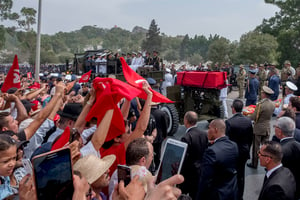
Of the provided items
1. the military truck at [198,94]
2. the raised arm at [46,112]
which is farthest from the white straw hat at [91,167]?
the military truck at [198,94]

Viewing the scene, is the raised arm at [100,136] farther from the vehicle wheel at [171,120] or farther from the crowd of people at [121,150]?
the vehicle wheel at [171,120]

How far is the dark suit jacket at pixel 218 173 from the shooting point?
3641 millimetres

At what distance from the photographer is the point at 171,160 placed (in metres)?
1.94

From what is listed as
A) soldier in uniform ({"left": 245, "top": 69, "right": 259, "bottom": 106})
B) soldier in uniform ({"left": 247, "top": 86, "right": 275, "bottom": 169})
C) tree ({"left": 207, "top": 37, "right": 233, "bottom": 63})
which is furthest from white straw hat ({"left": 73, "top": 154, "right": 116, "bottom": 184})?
tree ({"left": 207, "top": 37, "right": 233, "bottom": 63})

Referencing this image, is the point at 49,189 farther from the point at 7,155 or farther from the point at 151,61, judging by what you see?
the point at 151,61

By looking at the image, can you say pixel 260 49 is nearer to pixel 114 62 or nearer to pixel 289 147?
pixel 114 62

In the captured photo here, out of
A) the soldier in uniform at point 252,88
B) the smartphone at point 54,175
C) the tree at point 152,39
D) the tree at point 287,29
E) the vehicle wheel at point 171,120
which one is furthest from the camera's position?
the tree at point 152,39

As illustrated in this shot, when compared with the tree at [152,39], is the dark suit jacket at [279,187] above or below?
below

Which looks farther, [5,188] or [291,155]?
[291,155]

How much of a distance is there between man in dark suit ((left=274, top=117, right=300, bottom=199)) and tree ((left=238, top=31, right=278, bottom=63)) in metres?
34.7

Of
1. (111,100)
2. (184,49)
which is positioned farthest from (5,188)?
(184,49)

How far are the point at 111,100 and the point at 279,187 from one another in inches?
72.2

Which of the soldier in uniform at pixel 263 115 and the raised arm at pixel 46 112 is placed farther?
the soldier in uniform at pixel 263 115

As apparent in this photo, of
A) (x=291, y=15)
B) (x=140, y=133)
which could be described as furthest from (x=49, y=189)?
(x=291, y=15)
